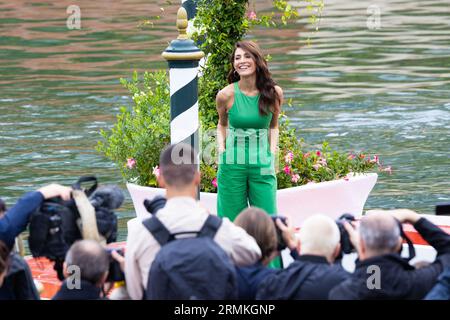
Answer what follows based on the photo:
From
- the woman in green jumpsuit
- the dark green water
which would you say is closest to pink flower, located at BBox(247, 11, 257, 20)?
the woman in green jumpsuit

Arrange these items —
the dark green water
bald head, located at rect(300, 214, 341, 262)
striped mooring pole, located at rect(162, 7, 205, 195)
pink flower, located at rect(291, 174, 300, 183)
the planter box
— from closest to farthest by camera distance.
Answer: bald head, located at rect(300, 214, 341, 262) < striped mooring pole, located at rect(162, 7, 205, 195) < the planter box < pink flower, located at rect(291, 174, 300, 183) < the dark green water

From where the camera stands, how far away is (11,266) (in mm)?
5719

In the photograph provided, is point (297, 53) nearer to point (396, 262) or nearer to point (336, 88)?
point (336, 88)

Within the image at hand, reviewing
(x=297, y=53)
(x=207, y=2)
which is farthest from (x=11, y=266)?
(x=297, y=53)

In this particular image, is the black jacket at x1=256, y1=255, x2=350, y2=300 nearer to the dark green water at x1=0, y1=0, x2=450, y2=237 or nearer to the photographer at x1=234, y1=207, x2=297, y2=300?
the photographer at x1=234, y1=207, x2=297, y2=300

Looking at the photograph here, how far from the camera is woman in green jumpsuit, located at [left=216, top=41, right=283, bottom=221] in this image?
849 cm

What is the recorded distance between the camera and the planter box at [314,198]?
958cm

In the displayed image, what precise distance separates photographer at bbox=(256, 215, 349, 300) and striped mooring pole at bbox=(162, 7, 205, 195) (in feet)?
9.59

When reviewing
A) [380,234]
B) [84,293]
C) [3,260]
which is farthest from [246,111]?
[3,260]

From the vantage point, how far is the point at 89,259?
217 inches

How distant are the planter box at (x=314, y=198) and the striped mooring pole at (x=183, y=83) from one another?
1041 millimetres

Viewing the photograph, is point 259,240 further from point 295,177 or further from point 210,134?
point 210,134
